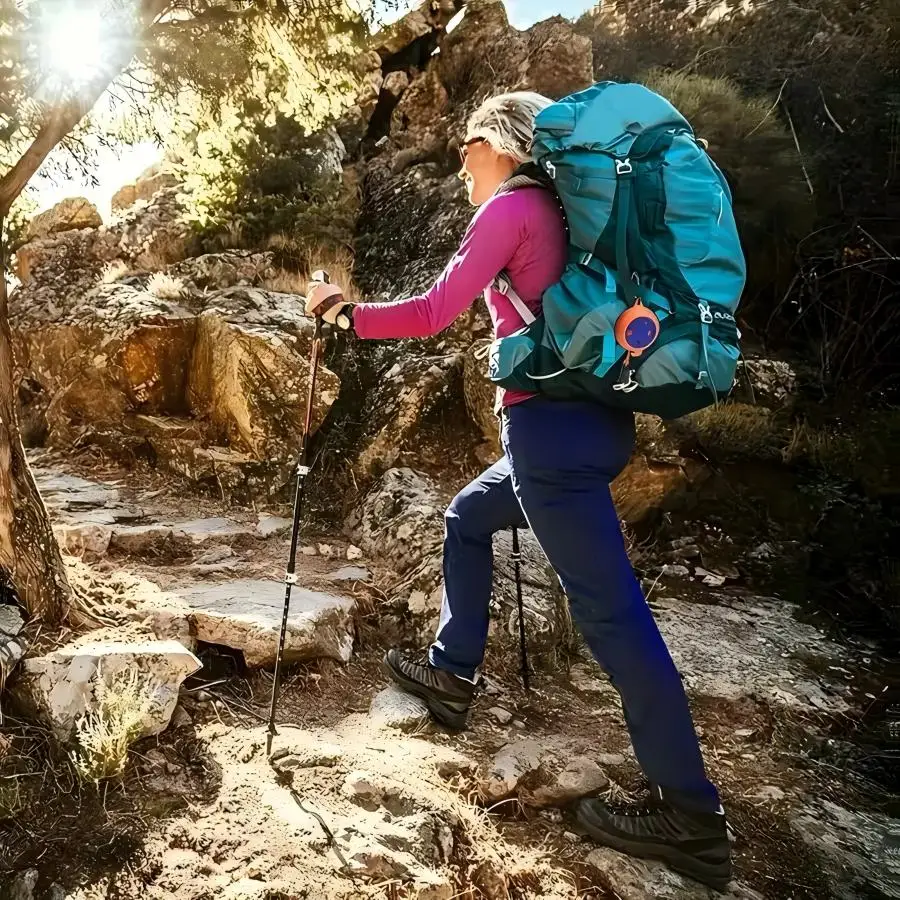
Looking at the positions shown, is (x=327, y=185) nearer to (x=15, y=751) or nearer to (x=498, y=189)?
(x=498, y=189)

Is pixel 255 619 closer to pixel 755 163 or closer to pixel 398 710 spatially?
pixel 398 710

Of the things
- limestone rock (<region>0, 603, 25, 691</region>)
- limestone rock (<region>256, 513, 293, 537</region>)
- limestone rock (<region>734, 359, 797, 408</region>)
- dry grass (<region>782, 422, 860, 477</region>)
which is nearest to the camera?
limestone rock (<region>0, 603, 25, 691</region>)

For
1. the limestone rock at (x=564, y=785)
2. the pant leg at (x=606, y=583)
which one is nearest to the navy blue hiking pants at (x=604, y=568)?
the pant leg at (x=606, y=583)

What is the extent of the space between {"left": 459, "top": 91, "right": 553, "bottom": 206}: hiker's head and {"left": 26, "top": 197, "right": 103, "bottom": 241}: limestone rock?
9297 millimetres

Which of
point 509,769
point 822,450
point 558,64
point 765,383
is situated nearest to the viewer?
point 509,769

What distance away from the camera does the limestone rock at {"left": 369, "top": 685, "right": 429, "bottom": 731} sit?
3.05 metres

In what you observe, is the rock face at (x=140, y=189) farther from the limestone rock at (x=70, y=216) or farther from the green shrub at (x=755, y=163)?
the green shrub at (x=755, y=163)

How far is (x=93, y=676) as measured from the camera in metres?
2.63

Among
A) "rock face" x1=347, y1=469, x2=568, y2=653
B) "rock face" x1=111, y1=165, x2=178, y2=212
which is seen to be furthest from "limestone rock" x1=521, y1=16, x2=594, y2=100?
"rock face" x1=347, y1=469, x2=568, y2=653

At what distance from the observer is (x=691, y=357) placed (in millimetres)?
2125

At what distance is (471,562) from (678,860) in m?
1.32

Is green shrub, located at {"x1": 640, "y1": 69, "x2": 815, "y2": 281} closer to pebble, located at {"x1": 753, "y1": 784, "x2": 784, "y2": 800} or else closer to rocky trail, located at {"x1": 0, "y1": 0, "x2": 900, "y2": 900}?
rocky trail, located at {"x1": 0, "y1": 0, "x2": 900, "y2": 900}

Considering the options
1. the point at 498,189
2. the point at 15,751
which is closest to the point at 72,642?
the point at 15,751

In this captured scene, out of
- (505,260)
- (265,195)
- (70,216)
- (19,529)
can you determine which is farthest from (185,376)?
(70,216)
